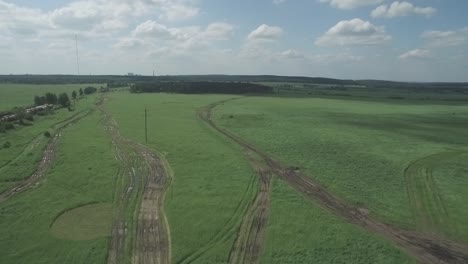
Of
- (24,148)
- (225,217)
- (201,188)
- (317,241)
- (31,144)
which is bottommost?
(317,241)

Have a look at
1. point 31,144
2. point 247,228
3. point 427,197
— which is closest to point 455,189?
point 427,197

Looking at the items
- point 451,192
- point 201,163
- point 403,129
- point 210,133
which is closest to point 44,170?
point 201,163

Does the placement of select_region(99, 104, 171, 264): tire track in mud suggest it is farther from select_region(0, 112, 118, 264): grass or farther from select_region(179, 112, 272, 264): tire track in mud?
select_region(179, 112, 272, 264): tire track in mud

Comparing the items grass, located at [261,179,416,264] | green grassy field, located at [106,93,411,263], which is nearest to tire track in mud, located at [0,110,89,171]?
green grassy field, located at [106,93,411,263]

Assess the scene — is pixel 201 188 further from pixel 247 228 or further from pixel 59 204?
pixel 59 204

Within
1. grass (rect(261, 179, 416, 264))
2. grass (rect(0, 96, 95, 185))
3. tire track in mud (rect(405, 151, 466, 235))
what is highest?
grass (rect(0, 96, 95, 185))

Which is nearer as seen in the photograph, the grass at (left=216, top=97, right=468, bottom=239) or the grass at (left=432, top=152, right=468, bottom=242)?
the grass at (left=432, top=152, right=468, bottom=242)
